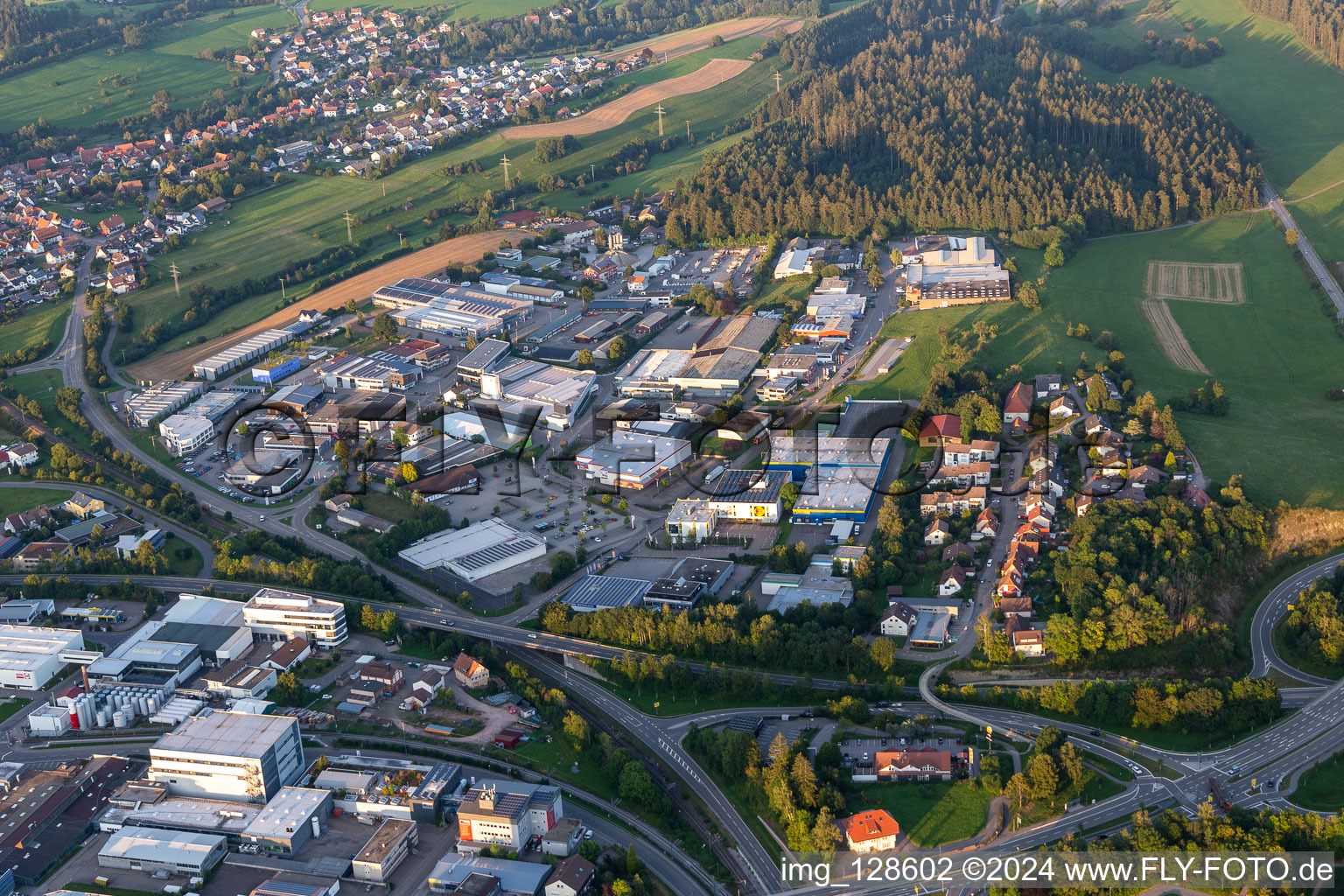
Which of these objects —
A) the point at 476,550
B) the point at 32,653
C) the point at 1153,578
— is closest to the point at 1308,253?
the point at 1153,578

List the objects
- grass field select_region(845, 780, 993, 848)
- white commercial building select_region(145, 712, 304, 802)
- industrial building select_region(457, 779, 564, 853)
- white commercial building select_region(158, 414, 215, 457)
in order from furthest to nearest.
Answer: white commercial building select_region(158, 414, 215, 457) → white commercial building select_region(145, 712, 304, 802) → industrial building select_region(457, 779, 564, 853) → grass field select_region(845, 780, 993, 848)

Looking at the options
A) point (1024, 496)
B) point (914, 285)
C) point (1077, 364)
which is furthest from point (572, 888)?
point (914, 285)

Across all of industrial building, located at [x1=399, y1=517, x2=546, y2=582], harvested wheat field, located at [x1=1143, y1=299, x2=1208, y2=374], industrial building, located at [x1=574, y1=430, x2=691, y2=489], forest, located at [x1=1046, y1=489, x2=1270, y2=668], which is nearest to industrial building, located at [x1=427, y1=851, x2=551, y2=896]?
industrial building, located at [x1=399, y1=517, x2=546, y2=582]

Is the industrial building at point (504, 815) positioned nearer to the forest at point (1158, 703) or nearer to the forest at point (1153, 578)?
the forest at point (1158, 703)

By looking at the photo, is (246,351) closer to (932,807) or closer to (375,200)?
(375,200)

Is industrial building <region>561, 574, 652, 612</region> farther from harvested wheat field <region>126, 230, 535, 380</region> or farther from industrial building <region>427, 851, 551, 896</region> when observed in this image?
harvested wheat field <region>126, 230, 535, 380</region>

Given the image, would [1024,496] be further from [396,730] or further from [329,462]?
[329,462]

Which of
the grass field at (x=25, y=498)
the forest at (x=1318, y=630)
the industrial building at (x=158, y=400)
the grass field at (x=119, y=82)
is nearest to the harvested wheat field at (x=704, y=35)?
the grass field at (x=119, y=82)
